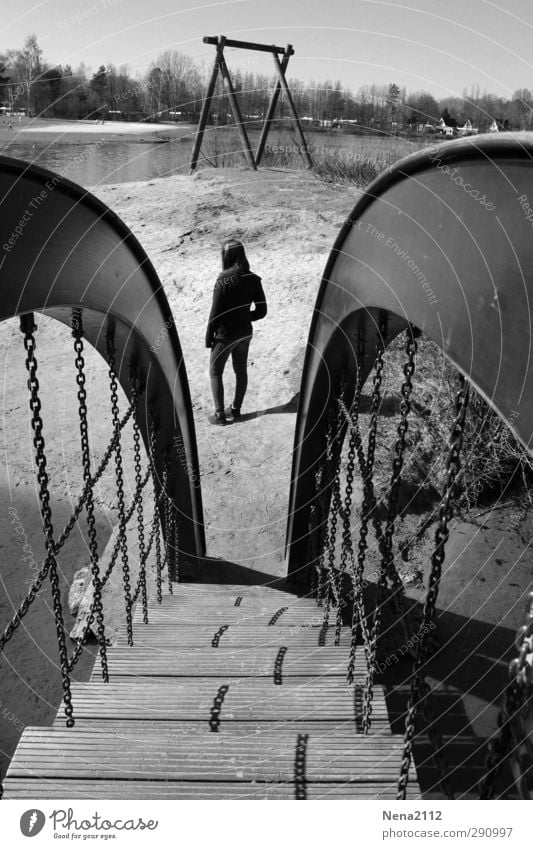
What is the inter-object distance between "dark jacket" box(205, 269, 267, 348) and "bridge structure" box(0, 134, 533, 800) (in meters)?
2.15

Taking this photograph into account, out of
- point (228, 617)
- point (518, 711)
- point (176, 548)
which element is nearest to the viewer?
point (518, 711)

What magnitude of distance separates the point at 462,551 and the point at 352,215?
17.2ft

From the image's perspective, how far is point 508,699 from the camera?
1485 millimetres

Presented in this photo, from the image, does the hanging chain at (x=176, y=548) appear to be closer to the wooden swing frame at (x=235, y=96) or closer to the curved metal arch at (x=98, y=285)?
the curved metal arch at (x=98, y=285)

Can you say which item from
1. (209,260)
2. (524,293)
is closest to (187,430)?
(524,293)

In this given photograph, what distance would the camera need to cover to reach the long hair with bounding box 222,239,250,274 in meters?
6.62

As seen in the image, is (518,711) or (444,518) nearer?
(518,711)

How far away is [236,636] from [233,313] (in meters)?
3.76

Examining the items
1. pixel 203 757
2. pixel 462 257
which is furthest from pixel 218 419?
pixel 462 257

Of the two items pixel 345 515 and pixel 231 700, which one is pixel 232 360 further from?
pixel 231 700

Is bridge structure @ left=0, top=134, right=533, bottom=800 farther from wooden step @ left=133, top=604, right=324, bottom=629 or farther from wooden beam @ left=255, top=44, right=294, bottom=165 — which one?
wooden beam @ left=255, top=44, right=294, bottom=165

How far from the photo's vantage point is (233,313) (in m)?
7.07

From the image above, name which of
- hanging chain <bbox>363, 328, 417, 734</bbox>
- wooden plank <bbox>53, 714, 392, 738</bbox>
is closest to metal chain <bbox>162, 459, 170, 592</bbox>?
wooden plank <bbox>53, 714, 392, 738</bbox>

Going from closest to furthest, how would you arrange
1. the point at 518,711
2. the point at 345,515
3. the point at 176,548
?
the point at 518,711
the point at 345,515
the point at 176,548
